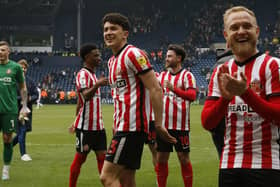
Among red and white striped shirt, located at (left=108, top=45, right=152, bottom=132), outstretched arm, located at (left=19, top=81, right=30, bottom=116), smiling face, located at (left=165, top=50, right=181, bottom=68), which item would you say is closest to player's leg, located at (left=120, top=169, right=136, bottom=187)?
red and white striped shirt, located at (left=108, top=45, right=152, bottom=132)

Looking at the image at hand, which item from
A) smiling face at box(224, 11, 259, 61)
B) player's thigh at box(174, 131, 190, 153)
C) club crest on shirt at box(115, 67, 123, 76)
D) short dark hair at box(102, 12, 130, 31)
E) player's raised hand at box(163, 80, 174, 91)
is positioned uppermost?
short dark hair at box(102, 12, 130, 31)

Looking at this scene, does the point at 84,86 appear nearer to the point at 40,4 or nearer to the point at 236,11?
the point at 236,11

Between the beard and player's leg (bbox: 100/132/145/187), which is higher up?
the beard

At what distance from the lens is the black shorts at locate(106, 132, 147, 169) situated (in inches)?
228

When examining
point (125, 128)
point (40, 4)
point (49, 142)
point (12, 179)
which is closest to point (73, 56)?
point (40, 4)

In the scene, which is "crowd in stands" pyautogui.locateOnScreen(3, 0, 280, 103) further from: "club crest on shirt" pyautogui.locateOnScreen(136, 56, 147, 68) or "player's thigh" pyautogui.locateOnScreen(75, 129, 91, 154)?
"club crest on shirt" pyautogui.locateOnScreen(136, 56, 147, 68)

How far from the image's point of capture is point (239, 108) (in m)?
3.90

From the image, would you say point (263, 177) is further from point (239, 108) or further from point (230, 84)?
point (230, 84)

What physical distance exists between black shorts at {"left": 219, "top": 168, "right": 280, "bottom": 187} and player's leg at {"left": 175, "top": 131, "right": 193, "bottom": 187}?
4165 mm

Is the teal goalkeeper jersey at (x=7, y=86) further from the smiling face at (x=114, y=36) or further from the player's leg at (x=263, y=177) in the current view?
the player's leg at (x=263, y=177)

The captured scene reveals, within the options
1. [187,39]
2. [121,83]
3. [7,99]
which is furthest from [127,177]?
[187,39]

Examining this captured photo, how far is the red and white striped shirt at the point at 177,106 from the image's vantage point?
27.3ft

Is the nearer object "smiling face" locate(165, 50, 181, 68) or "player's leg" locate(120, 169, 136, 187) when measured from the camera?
"player's leg" locate(120, 169, 136, 187)

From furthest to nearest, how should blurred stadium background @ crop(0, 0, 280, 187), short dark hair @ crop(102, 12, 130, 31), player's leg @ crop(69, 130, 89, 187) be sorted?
blurred stadium background @ crop(0, 0, 280, 187), player's leg @ crop(69, 130, 89, 187), short dark hair @ crop(102, 12, 130, 31)
